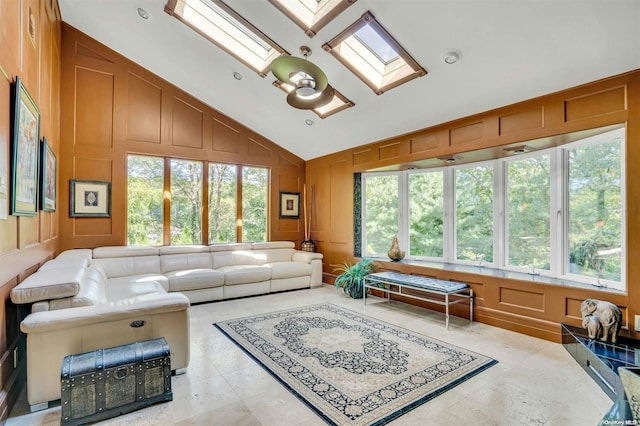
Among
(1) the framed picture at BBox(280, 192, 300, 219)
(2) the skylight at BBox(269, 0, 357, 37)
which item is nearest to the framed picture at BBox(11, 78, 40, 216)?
(2) the skylight at BBox(269, 0, 357, 37)

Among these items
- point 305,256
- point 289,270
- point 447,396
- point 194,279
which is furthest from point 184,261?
point 447,396

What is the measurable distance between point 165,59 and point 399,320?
513 cm

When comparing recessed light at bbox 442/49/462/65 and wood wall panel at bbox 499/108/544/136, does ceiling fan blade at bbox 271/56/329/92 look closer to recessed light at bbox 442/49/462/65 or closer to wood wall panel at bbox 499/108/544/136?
recessed light at bbox 442/49/462/65

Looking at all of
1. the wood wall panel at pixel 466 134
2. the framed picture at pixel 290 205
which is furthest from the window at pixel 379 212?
the framed picture at pixel 290 205

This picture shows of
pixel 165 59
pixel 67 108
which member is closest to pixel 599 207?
pixel 165 59

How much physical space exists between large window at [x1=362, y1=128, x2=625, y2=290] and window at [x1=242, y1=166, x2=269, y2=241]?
2.10 m

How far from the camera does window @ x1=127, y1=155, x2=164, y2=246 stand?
5.17m

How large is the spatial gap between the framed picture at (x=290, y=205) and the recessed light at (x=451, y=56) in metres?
4.19

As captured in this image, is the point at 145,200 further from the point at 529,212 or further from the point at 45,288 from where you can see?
the point at 529,212

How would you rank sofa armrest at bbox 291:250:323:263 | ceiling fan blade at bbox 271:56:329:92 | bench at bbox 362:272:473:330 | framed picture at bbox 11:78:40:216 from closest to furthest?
framed picture at bbox 11:78:40:216
ceiling fan blade at bbox 271:56:329:92
bench at bbox 362:272:473:330
sofa armrest at bbox 291:250:323:263

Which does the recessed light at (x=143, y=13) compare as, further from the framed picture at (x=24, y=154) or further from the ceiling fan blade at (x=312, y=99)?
the ceiling fan blade at (x=312, y=99)

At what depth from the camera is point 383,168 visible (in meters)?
5.30

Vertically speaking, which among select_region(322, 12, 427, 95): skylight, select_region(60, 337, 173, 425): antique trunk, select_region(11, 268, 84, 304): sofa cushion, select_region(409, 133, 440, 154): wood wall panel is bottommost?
select_region(60, 337, 173, 425): antique trunk

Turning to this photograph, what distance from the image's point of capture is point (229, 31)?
412 centimetres
